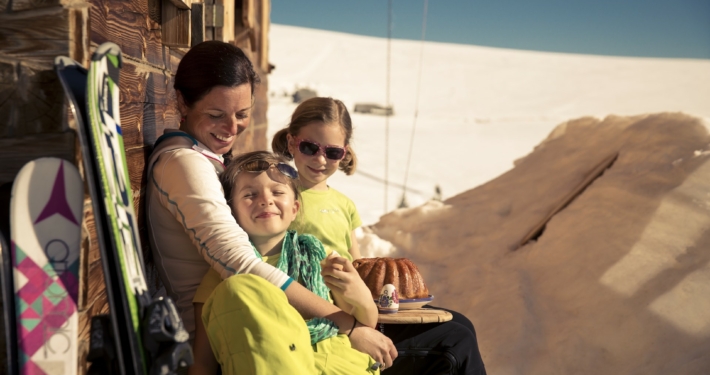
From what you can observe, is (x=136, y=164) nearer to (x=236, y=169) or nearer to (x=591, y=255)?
(x=236, y=169)

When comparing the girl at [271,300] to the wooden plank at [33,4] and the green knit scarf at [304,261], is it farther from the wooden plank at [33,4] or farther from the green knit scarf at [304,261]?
the wooden plank at [33,4]

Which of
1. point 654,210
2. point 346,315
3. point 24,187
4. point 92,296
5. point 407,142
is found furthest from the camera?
point 407,142

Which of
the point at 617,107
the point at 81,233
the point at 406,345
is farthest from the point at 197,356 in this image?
the point at 617,107

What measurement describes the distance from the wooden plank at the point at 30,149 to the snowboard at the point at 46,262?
0.37ft

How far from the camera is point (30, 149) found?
1.77 metres

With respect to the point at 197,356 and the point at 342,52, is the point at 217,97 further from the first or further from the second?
the point at 342,52

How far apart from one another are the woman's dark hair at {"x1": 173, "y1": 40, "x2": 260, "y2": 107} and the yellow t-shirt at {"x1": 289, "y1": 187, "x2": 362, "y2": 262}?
0.89m

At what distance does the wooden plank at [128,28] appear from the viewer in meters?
1.96

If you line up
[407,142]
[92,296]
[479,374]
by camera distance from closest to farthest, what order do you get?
[92,296]
[479,374]
[407,142]

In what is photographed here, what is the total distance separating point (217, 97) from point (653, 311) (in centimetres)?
319

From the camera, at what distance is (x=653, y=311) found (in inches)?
172

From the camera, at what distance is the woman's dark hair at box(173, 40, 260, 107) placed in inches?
100

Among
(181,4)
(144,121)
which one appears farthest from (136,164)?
(181,4)

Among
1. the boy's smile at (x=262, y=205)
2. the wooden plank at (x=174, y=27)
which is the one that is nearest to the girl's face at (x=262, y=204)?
the boy's smile at (x=262, y=205)
